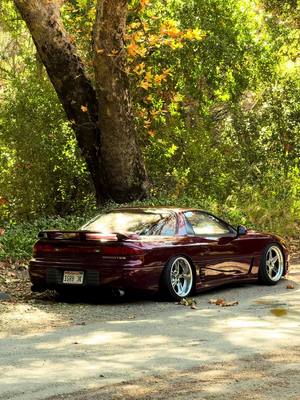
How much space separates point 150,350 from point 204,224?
475 cm

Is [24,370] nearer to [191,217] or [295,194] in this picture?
[191,217]

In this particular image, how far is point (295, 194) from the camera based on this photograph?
23.8m

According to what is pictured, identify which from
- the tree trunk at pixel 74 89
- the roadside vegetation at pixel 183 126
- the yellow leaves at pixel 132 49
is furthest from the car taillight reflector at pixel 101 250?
the yellow leaves at pixel 132 49

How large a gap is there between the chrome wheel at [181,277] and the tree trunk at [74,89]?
283 inches

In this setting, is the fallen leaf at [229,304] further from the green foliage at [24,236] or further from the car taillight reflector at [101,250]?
the green foliage at [24,236]

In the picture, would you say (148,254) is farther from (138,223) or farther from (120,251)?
(138,223)

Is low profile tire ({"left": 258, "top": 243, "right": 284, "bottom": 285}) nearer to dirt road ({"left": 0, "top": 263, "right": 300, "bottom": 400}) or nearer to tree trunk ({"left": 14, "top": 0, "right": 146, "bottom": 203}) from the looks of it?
dirt road ({"left": 0, "top": 263, "right": 300, "bottom": 400})

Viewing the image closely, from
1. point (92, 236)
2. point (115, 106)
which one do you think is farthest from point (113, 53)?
point (92, 236)

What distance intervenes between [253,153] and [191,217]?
13.2 m

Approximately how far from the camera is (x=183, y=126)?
A: 893 inches

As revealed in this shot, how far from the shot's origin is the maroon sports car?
1055 centimetres

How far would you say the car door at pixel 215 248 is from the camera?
1155cm

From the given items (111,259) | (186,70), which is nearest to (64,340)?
(111,259)

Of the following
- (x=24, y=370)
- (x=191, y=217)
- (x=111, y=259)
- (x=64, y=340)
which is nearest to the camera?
(x=24, y=370)
